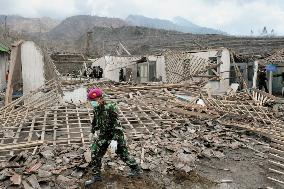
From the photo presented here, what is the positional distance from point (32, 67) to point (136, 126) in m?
6.15

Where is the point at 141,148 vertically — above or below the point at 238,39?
below

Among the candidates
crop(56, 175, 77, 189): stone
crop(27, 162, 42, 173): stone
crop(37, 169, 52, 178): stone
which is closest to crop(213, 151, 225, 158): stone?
crop(56, 175, 77, 189): stone

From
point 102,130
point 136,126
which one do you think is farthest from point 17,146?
point 136,126

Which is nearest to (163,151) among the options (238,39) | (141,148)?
(141,148)

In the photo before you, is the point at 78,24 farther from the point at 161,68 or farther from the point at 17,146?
the point at 17,146

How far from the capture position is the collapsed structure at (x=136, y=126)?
782cm

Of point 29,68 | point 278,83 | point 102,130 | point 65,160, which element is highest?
point 29,68

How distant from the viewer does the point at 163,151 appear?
8.92m

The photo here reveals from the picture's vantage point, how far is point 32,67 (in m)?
15.2

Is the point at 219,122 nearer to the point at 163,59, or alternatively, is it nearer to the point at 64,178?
the point at 64,178

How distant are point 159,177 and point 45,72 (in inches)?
369

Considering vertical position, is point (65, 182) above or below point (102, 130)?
below

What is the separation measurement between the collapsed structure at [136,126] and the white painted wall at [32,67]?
4 cm

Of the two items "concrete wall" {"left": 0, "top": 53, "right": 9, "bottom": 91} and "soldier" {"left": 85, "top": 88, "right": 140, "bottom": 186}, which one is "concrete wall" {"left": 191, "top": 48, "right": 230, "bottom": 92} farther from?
"concrete wall" {"left": 0, "top": 53, "right": 9, "bottom": 91}
